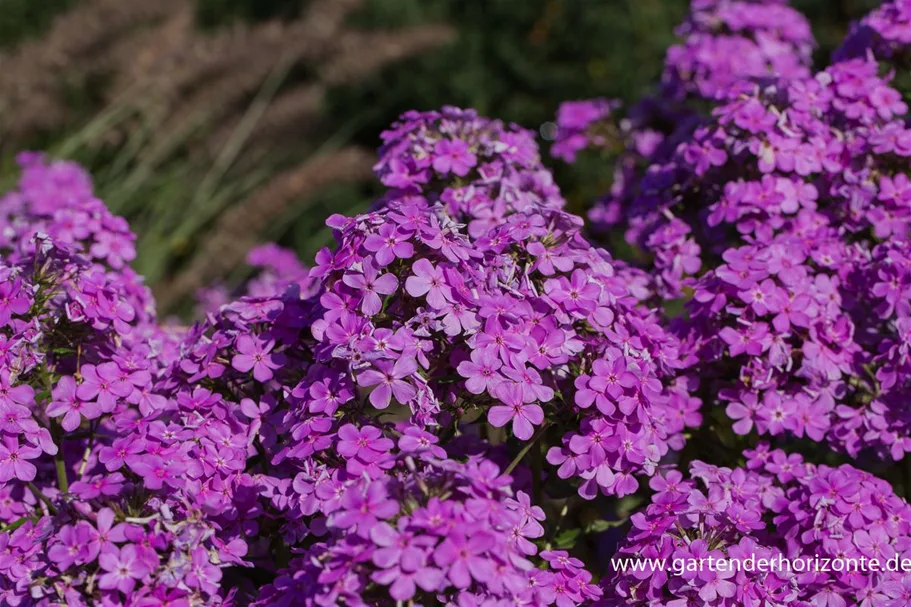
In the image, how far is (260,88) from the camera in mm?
6984

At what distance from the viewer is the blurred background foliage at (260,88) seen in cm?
530

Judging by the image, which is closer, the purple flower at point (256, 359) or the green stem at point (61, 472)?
the purple flower at point (256, 359)

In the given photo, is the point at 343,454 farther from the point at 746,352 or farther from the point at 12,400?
the point at 746,352

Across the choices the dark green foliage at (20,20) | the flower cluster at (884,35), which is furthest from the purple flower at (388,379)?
the dark green foliage at (20,20)

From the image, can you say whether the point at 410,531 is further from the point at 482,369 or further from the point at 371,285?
the point at 371,285

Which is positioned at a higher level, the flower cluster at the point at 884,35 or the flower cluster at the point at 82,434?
the flower cluster at the point at 884,35

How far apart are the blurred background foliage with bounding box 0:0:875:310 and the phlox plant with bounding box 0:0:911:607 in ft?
7.18

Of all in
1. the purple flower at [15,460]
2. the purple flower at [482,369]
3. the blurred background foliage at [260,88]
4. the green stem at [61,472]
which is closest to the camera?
the purple flower at [482,369]

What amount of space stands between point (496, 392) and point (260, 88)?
5.17m

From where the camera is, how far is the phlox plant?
2195 mm

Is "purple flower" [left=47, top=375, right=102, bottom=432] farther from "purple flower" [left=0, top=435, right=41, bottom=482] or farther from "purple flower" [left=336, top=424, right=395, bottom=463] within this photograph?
"purple flower" [left=336, top=424, right=395, bottom=463]

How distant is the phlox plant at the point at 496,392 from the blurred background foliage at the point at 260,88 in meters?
2.19

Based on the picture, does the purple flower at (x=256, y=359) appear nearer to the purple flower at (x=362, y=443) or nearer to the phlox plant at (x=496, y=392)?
the phlox plant at (x=496, y=392)

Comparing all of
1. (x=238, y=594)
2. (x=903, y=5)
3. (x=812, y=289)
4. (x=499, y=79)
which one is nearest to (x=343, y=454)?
(x=238, y=594)
